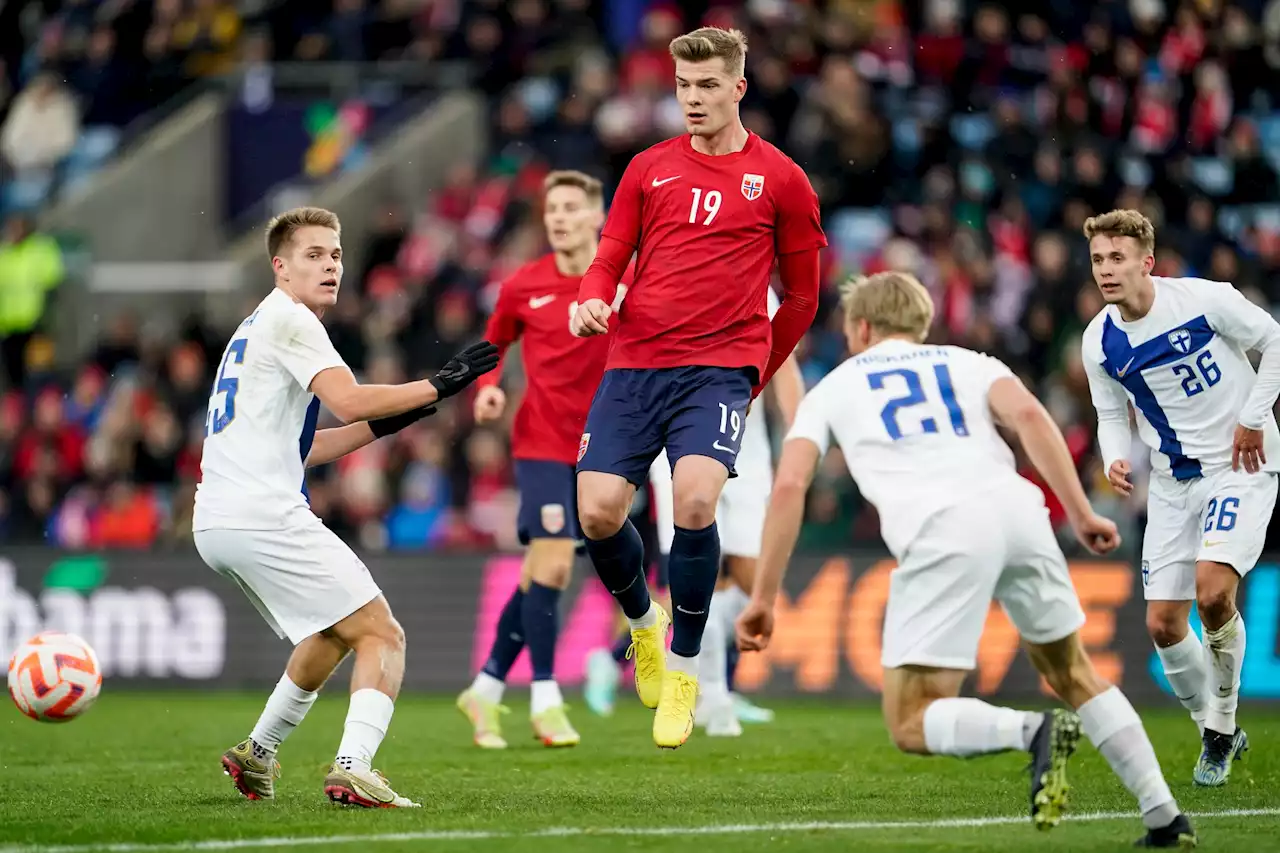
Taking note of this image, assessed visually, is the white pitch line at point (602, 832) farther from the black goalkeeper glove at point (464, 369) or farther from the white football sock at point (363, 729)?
the black goalkeeper glove at point (464, 369)

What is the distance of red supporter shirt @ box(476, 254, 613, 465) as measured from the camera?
11.0 m

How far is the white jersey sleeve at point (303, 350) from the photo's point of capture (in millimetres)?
7699

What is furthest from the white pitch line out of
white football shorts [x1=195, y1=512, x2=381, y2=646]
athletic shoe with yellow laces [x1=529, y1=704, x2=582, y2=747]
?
athletic shoe with yellow laces [x1=529, y1=704, x2=582, y2=747]

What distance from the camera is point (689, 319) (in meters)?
8.35

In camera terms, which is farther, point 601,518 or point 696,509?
point 601,518

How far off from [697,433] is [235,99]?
16707mm

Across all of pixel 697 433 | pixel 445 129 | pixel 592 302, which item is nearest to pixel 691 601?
pixel 697 433

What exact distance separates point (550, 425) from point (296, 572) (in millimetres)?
3503

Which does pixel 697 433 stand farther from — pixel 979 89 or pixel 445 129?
pixel 445 129

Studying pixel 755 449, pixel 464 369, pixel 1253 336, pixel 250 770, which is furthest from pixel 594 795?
pixel 755 449

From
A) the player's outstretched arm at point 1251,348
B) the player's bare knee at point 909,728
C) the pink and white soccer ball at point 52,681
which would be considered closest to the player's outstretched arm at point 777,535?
the player's bare knee at point 909,728

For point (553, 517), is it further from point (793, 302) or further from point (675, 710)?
point (675, 710)

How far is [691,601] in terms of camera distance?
27.8 feet

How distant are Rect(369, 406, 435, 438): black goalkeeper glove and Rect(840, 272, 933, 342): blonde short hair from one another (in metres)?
1.84
